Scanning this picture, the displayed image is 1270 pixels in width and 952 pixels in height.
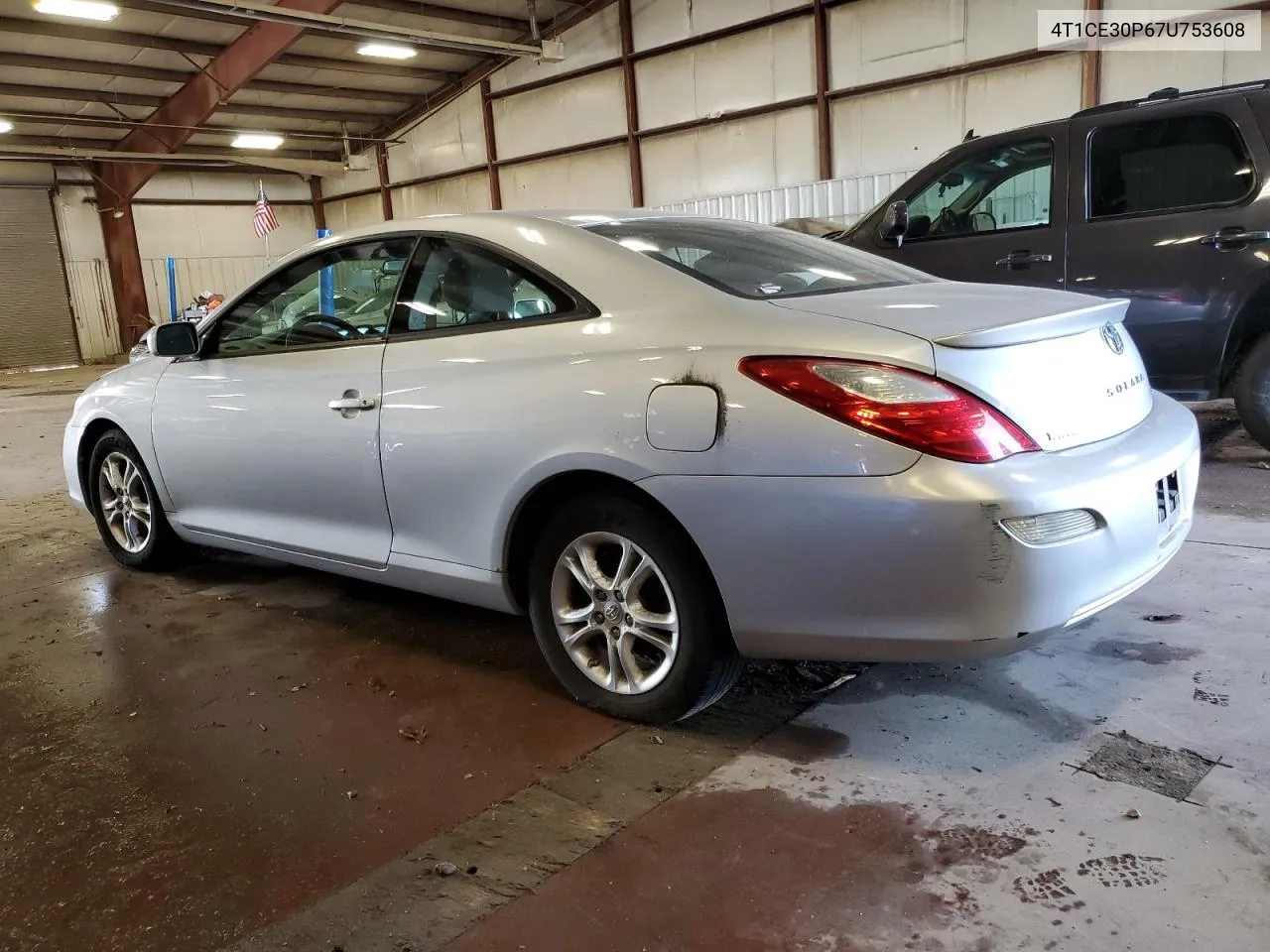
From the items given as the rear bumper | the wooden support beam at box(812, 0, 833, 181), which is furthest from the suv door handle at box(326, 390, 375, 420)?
the wooden support beam at box(812, 0, 833, 181)

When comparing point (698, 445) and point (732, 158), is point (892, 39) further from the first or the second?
point (698, 445)

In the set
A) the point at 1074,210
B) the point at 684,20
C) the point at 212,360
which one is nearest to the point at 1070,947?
the point at 212,360

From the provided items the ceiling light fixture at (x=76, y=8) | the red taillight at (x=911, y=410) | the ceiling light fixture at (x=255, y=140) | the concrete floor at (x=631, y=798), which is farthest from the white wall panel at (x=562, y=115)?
the red taillight at (x=911, y=410)

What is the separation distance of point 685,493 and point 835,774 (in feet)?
2.43

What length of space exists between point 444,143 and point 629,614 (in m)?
18.5

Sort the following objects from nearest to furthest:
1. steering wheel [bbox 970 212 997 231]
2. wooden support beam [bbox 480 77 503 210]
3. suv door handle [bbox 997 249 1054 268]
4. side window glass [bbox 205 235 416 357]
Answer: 1. side window glass [bbox 205 235 416 357]
2. suv door handle [bbox 997 249 1054 268]
3. steering wheel [bbox 970 212 997 231]
4. wooden support beam [bbox 480 77 503 210]

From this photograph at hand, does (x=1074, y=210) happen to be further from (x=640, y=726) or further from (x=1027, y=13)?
(x=1027, y=13)

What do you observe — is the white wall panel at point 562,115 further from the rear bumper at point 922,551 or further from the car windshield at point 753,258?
the rear bumper at point 922,551

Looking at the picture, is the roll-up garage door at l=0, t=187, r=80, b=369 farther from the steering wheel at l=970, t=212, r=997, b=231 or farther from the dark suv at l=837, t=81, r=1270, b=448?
the steering wheel at l=970, t=212, r=997, b=231

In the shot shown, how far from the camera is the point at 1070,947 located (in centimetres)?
164

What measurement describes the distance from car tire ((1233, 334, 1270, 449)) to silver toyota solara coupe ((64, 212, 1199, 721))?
8.36 ft

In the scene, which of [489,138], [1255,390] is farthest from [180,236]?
[1255,390]

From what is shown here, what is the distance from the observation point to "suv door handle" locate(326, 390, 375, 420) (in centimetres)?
296

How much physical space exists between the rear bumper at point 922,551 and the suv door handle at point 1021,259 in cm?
310
